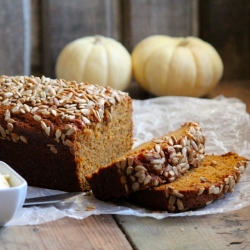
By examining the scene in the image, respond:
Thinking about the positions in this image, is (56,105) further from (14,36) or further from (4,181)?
(14,36)

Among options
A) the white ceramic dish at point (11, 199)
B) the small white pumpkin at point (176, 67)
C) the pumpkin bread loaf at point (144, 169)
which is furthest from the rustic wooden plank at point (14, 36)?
the white ceramic dish at point (11, 199)

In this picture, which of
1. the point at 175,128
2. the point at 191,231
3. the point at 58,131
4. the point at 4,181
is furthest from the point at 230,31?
the point at 4,181

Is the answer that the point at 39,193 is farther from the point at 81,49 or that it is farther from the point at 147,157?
the point at 81,49

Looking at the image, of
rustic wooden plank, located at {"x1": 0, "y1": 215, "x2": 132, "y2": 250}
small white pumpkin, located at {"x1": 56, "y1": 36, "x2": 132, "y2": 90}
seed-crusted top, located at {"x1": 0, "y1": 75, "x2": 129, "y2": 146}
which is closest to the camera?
rustic wooden plank, located at {"x1": 0, "y1": 215, "x2": 132, "y2": 250}

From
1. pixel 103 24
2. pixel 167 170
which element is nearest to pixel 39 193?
pixel 167 170

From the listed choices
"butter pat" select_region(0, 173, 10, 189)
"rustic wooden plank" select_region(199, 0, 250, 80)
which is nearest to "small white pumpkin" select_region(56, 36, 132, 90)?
"rustic wooden plank" select_region(199, 0, 250, 80)

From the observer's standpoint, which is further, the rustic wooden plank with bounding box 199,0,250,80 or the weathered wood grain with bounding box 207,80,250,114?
the rustic wooden plank with bounding box 199,0,250,80

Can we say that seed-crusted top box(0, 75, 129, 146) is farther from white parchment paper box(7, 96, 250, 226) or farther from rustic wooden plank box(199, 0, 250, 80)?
rustic wooden plank box(199, 0, 250, 80)
